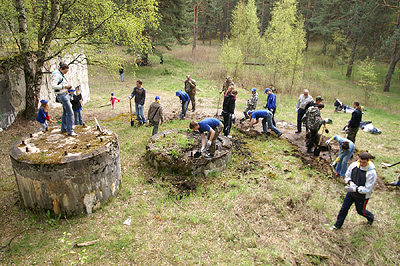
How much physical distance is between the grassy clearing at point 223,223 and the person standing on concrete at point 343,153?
1.56 feet

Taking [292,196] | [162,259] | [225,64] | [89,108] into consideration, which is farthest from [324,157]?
[225,64]

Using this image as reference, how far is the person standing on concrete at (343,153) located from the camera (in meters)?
6.31

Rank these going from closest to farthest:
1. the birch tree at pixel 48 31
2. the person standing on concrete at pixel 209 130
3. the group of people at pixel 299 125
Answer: the group of people at pixel 299 125 < the person standing on concrete at pixel 209 130 < the birch tree at pixel 48 31

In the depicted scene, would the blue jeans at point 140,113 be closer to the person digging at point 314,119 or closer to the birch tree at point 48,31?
the birch tree at point 48,31

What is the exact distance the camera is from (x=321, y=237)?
4.84m

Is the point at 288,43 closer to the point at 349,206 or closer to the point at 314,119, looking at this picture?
the point at 314,119

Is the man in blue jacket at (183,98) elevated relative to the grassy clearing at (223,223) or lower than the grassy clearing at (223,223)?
elevated

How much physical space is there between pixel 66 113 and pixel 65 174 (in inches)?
74.7

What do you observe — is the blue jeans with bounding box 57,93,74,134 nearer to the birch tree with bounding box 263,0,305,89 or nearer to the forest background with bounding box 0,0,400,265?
the forest background with bounding box 0,0,400,265

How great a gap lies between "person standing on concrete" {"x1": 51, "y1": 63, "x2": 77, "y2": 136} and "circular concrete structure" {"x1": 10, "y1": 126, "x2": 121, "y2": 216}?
0.60 m

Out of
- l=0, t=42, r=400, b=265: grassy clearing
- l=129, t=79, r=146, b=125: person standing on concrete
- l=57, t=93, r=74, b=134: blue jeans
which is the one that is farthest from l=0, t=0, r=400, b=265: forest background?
l=57, t=93, r=74, b=134: blue jeans

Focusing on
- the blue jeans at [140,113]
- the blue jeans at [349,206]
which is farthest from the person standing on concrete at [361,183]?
the blue jeans at [140,113]

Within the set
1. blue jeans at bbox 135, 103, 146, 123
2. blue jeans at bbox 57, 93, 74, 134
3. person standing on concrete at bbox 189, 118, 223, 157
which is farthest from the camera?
blue jeans at bbox 135, 103, 146, 123

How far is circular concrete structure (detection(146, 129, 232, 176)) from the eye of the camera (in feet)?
22.2
